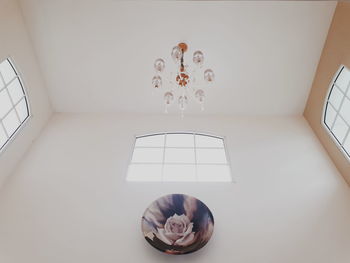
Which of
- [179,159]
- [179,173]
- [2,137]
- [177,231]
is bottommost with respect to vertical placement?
[177,231]

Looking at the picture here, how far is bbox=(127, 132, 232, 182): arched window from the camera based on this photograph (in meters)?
3.99

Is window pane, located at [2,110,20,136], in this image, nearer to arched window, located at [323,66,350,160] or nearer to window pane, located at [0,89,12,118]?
window pane, located at [0,89,12,118]

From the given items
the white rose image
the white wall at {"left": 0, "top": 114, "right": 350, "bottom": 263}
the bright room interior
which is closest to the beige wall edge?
the bright room interior

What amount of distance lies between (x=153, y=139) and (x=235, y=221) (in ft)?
5.85

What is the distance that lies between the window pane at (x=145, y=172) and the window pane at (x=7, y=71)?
6.56 ft

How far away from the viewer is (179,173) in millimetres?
4023

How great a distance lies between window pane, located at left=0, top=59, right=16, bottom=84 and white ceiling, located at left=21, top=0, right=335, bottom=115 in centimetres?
→ 58

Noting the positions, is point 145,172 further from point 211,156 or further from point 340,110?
point 340,110

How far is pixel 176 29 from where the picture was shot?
4.25 meters

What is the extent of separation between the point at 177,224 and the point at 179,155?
120 cm

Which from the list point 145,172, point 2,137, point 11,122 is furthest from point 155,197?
point 11,122

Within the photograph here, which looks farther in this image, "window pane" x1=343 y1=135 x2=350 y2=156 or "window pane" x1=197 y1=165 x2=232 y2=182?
"window pane" x1=197 y1=165 x2=232 y2=182

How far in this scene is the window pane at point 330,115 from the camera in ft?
13.7

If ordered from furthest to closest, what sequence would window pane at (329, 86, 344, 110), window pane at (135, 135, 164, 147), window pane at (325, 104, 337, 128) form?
1. window pane at (135, 135, 164, 147)
2. window pane at (325, 104, 337, 128)
3. window pane at (329, 86, 344, 110)
